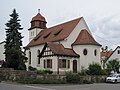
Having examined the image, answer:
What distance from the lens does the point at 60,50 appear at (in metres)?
45.4

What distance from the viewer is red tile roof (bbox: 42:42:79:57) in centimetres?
4438

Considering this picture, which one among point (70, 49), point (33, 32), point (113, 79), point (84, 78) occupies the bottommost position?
point (113, 79)

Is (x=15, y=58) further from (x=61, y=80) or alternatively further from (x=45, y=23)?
(x=45, y=23)

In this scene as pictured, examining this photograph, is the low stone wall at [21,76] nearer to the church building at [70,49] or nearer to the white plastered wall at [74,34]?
the church building at [70,49]

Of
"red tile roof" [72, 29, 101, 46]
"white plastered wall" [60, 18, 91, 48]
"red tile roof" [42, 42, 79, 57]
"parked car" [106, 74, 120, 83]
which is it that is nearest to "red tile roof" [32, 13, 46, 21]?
"white plastered wall" [60, 18, 91, 48]

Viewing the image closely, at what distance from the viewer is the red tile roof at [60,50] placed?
44375 mm

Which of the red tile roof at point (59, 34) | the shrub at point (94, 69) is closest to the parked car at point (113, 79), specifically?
the shrub at point (94, 69)

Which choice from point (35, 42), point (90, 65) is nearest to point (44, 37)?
point (35, 42)

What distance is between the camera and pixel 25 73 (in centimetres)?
3422

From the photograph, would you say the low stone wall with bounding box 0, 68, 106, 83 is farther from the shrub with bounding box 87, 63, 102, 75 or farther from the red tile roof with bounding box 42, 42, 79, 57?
the red tile roof with bounding box 42, 42, 79, 57

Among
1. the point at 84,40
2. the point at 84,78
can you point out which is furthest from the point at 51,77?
the point at 84,40

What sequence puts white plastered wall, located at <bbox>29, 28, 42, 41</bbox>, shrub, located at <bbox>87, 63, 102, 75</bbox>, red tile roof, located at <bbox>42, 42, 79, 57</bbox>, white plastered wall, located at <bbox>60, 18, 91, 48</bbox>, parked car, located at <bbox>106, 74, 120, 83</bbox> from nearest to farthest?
1. parked car, located at <bbox>106, 74, 120, 83</bbox>
2. shrub, located at <bbox>87, 63, 102, 75</bbox>
3. red tile roof, located at <bbox>42, 42, 79, 57</bbox>
4. white plastered wall, located at <bbox>60, 18, 91, 48</bbox>
5. white plastered wall, located at <bbox>29, 28, 42, 41</bbox>

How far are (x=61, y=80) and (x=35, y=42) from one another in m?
24.9

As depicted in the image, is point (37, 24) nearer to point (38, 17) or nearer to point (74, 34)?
point (38, 17)
